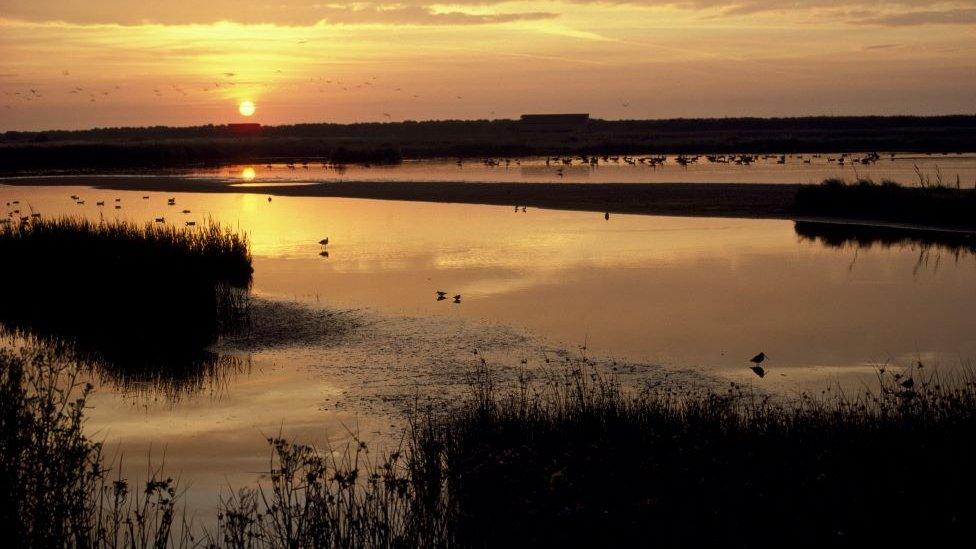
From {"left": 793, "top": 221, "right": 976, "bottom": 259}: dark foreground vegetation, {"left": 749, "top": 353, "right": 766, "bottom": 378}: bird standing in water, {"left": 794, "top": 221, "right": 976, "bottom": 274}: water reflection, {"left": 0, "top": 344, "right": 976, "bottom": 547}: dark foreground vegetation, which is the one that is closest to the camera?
{"left": 0, "top": 344, "right": 976, "bottom": 547}: dark foreground vegetation

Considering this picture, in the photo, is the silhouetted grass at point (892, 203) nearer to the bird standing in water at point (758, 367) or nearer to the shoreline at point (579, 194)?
the shoreline at point (579, 194)

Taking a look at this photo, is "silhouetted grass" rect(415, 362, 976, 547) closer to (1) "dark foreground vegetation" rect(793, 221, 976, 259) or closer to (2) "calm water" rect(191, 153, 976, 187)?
(1) "dark foreground vegetation" rect(793, 221, 976, 259)

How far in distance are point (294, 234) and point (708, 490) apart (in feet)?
82.9

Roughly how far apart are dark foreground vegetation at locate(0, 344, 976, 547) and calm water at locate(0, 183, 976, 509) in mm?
1667

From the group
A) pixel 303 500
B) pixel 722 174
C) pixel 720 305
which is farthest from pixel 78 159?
pixel 303 500

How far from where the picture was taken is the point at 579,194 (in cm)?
4450

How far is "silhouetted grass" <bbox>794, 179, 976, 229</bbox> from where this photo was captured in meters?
29.3

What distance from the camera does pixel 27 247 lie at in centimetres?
2058

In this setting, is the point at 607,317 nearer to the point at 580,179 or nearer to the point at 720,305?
the point at 720,305

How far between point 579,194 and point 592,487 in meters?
37.4

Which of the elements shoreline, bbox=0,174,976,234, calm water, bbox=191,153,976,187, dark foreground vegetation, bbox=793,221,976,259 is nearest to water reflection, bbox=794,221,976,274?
dark foreground vegetation, bbox=793,221,976,259

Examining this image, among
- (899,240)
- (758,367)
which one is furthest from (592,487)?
(899,240)

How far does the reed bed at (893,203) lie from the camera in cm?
2931

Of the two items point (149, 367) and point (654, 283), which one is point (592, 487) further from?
point (654, 283)
